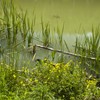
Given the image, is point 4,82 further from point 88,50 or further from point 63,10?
point 63,10

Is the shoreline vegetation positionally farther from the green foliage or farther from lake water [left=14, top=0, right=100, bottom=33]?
lake water [left=14, top=0, right=100, bottom=33]

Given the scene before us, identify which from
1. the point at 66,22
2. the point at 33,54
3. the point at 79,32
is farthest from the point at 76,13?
the point at 33,54

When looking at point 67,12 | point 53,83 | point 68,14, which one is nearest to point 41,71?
point 53,83

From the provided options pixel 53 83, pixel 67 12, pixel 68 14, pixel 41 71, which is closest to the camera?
pixel 53 83

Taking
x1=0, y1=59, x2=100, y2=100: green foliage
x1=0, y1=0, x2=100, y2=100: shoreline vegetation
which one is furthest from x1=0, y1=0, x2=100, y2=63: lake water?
x1=0, y1=59, x2=100, y2=100: green foliage

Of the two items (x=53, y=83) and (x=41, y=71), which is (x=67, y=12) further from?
(x=53, y=83)

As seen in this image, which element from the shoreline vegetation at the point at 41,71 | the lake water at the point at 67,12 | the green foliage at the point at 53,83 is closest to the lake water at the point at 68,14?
the lake water at the point at 67,12

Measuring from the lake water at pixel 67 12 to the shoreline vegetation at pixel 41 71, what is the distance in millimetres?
795

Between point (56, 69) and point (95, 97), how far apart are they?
424 mm

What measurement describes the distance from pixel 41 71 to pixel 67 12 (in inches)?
139

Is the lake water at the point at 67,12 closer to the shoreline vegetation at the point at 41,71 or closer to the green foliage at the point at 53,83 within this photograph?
the shoreline vegetation at the point at 41,71

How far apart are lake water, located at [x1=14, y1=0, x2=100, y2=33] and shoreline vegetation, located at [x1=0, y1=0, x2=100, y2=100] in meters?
0.79

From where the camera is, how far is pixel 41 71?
2842 millimetres

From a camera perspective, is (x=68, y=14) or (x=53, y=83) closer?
(x=53, y=83)
